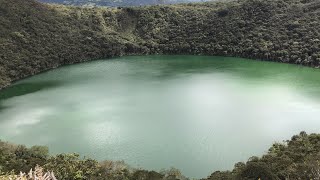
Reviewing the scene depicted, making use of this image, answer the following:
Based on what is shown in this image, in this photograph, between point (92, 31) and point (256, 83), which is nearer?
point (256, 83)

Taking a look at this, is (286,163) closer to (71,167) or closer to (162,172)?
(162,172)

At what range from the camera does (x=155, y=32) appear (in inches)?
4289

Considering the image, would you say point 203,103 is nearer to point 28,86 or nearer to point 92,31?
point 28,86

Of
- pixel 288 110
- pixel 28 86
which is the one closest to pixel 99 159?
pixel 288 110

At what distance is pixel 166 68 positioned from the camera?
85.4 metres

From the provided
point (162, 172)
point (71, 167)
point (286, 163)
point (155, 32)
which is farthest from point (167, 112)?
point (155, 32)

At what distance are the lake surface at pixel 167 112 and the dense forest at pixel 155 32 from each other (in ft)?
19.4

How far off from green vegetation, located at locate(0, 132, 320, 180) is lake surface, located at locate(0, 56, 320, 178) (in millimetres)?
3294

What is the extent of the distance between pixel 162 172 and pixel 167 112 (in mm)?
19095

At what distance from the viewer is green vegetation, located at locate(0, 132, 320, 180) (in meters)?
30.9

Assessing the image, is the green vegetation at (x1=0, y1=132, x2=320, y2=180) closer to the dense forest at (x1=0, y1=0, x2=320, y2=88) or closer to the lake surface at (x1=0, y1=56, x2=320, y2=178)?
the lake surface at (x1=0, y1=56, x2=320, y2=178)

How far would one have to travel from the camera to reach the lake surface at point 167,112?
139ft

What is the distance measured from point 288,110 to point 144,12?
68729mm

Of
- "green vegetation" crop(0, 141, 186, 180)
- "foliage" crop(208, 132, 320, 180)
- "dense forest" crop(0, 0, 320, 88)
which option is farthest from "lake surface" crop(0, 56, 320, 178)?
"dense forest" crop(0, 0, 320, 88)
